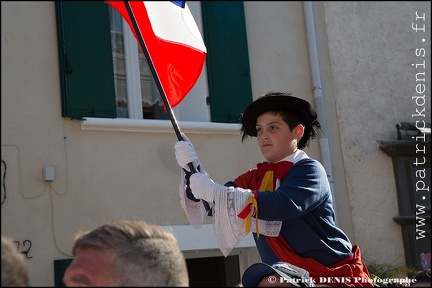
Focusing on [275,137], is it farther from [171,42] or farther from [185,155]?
[171,42]

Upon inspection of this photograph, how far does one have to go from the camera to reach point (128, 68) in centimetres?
834

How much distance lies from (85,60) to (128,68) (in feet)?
1.94

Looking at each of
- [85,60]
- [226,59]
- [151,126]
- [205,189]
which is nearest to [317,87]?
[226,59]

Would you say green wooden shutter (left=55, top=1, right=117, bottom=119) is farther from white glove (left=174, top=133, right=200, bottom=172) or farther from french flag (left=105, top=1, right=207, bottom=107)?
white glove (left=174, top=133, right=200, bottom=172)

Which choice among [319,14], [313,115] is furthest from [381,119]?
[313,115]

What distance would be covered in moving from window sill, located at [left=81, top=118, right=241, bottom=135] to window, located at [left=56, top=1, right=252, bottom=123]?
0.07 m

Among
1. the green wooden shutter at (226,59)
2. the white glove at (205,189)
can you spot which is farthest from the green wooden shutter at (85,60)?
the white glove at (205,189)

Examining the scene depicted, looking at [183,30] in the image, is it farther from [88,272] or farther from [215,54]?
[215,54]

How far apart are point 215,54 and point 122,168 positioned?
5.46 ft

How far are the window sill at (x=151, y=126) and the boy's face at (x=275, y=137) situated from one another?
3582 mm

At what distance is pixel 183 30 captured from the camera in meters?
4.60

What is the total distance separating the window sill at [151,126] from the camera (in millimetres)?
7785

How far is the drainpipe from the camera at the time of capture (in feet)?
30.0

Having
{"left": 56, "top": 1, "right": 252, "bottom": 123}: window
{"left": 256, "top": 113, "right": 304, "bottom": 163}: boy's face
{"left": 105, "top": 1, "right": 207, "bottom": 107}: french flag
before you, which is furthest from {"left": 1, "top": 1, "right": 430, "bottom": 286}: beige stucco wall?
{"left": 256, "top": 113, "right": 304, "bottom": 163}: boy's face
